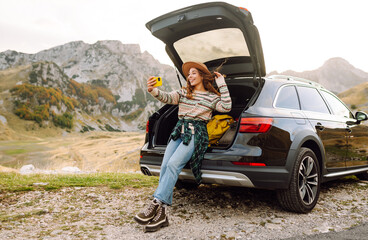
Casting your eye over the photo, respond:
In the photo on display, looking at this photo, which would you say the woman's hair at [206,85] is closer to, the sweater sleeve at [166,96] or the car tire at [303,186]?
the sweater sleeve at [166,96]

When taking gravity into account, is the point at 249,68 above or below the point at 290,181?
above

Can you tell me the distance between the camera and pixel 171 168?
3.21 meters

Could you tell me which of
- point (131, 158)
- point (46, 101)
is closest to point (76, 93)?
point (46, 101)

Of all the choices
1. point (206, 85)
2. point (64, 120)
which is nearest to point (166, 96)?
point (206, 85)

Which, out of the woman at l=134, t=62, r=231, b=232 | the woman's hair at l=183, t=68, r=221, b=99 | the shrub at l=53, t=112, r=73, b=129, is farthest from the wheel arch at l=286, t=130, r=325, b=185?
the shrub at l=53, t=112, r=73, b=129

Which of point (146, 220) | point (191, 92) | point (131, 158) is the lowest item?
point (131, 158)

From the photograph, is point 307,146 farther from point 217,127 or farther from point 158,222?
point 158,222

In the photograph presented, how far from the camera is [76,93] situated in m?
185

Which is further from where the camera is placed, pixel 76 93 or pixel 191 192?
pixel 76 93

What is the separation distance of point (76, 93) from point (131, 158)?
178761 mm

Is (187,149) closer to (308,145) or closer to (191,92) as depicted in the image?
(191,92)

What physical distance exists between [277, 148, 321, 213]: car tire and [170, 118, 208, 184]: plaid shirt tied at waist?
1.01 meters

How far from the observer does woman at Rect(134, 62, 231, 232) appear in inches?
120

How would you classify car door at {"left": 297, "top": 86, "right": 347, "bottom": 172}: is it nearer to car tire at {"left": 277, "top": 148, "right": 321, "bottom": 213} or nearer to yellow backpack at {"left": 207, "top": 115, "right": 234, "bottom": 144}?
car tire at {"left": 277, "top": 148, "right": 321, "bottom": 213}
